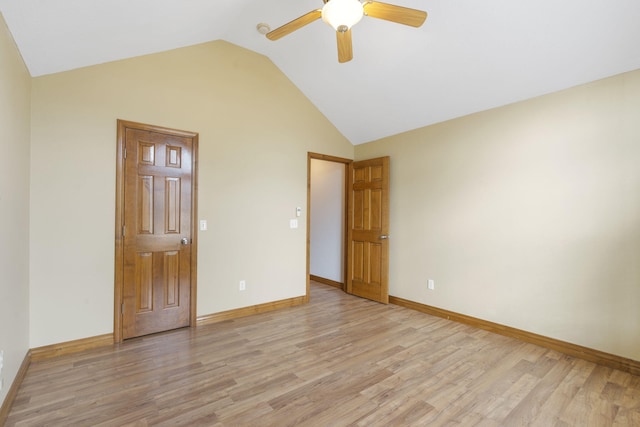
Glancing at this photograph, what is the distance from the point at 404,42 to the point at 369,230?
8.03 ft

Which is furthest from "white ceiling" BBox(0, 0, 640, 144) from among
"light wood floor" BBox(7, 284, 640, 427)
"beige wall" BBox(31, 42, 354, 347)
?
"light wood floor" BBox(7, 284, 640, 427)

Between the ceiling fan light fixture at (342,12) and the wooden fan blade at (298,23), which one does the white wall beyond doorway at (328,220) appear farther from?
the ceiling fan light fixture at (342,12)

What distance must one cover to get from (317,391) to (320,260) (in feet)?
11.3

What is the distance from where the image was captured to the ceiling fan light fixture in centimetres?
172

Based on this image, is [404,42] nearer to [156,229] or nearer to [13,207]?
[156,229]

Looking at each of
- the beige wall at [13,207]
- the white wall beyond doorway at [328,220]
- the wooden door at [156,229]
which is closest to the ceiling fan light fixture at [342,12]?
the beige wall at [13,207]

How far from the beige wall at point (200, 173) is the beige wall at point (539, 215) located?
162 cm

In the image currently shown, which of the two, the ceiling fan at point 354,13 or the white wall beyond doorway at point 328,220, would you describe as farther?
the white wall beyond doorway at point 328,220

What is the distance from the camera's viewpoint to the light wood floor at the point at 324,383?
1.81 m

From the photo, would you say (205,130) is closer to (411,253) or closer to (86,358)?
(86,358)

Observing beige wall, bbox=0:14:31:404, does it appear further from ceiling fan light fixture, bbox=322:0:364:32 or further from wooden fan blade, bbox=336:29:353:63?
wooden fan blade, bbox=336:29:353:63

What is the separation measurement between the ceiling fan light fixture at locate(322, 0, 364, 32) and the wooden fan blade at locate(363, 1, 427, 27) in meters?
0.09

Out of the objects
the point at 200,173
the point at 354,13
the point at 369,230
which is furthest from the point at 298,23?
the point at 369,230

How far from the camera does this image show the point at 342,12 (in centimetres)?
175
